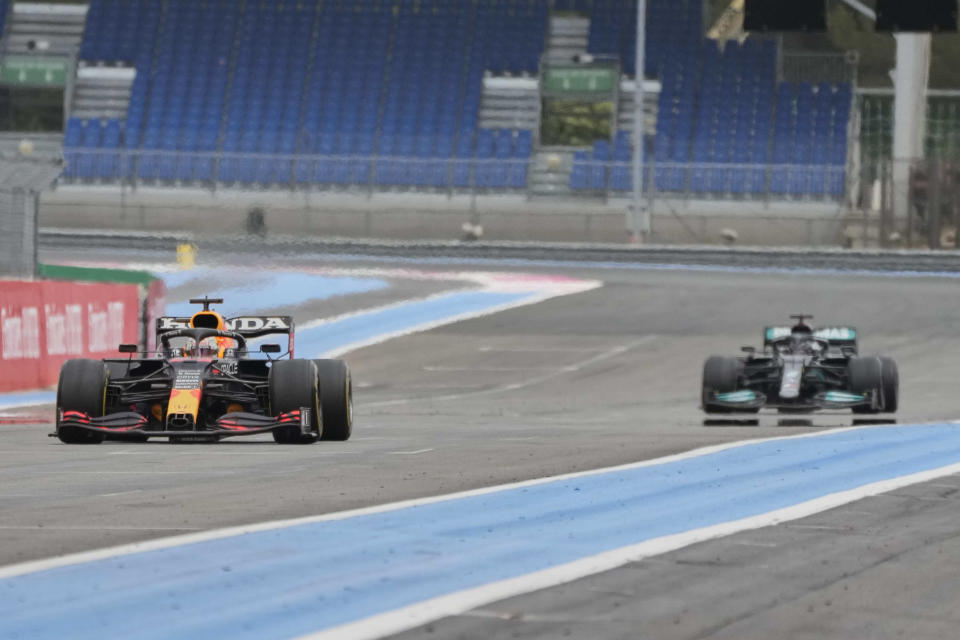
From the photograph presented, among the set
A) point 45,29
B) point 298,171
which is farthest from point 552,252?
point 45,29

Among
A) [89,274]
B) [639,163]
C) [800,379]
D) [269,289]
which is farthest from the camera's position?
[639,163]

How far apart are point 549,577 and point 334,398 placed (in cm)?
839

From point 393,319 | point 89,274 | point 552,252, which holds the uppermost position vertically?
point 89,274

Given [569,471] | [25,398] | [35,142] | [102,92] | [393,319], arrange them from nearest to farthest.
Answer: [569,471]
[25,398]
[393,319]
[35,142]
[102,92]

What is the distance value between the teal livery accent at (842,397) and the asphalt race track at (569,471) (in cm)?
50

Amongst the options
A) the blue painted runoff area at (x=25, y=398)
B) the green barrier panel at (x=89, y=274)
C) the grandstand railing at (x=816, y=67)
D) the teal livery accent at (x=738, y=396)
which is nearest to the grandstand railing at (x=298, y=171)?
the grandstand railing at (x=816, y=67)

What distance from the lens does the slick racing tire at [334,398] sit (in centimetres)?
1562

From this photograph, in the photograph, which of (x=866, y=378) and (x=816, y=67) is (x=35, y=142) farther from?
(x=866, y=378)

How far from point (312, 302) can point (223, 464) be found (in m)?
24.2

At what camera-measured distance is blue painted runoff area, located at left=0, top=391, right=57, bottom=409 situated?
23.3 m

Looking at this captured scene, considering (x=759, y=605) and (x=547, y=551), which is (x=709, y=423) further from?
(x=759, y=605)

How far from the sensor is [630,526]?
9.39m

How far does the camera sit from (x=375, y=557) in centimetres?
812

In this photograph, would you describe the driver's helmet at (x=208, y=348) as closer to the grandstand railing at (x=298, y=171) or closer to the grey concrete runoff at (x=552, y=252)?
the grey concrete runoff at (x=552, y=252)
